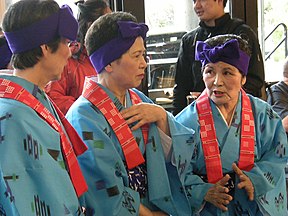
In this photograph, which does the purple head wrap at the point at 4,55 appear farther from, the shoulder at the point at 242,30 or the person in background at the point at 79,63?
the shoulder at the point at 242,30

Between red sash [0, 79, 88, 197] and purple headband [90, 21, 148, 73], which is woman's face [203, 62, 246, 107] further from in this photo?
red sash [0, 79, 88, 197]

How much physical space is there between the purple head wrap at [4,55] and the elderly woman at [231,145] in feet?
2.48

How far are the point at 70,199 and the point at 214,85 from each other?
79 cm

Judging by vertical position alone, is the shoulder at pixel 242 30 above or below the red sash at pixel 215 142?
above

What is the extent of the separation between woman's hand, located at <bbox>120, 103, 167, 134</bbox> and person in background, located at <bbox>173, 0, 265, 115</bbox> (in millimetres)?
670

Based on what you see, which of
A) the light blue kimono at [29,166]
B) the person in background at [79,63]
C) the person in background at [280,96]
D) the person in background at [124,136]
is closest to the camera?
the light blue kimono at [29,166]

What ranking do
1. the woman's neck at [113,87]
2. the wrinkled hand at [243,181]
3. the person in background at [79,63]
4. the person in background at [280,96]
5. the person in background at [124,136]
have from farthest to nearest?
the person in background at [280,96] → the person in background at [79,63] → the wrinkled hand at [243,181] → the woman's neck at [113,87] → the person in background at [124,136]

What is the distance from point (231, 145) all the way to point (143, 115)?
1.30 feet

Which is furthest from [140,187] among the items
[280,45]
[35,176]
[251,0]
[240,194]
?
[280,45]

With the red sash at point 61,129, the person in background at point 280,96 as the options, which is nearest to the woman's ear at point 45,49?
the red sash at point 61,129

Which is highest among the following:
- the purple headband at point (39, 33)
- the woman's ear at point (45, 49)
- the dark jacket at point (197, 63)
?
the purple headband at point (39, 33)

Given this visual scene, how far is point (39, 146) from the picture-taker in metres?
1.30

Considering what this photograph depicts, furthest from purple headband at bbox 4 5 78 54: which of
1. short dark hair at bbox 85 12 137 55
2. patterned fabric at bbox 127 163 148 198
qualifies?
patterned fabric at bbox 127 163 148 198

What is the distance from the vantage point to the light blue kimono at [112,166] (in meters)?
1.62
